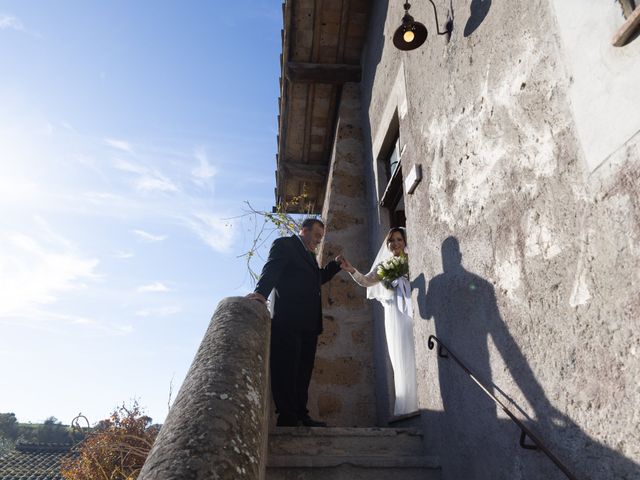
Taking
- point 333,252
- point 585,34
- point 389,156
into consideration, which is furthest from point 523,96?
point 333,252

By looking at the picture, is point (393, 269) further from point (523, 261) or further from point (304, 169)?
point (304, 169)

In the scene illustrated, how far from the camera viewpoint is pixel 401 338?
13.4 feet

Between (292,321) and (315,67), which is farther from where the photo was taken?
(315,67)

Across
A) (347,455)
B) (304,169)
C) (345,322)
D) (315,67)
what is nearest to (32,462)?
(304,169)

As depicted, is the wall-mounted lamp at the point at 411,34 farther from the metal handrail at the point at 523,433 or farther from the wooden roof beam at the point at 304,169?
the wooden roof beam at the point at 304,169

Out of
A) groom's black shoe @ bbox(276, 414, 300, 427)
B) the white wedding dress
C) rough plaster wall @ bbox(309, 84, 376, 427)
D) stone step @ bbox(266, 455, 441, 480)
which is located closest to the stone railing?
stone step @ bbox(266, 455, 441, 480)

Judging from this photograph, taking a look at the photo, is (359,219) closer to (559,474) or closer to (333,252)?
(333,252)

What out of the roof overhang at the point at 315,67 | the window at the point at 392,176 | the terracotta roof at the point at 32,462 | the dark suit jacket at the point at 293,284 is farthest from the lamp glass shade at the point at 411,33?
the terracotta roof at the point at 32,462

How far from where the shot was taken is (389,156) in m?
5.46

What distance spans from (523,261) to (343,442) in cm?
170

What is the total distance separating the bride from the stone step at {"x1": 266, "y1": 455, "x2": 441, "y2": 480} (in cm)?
95

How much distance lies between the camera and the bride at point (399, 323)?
3865mm

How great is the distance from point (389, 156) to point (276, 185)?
409cm

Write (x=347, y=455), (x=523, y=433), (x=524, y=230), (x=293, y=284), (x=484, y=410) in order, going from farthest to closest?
(x=293, y=284), (x=347, y=455), (x=484, y=410), (x=524, y=230), (x=523, y=433)
